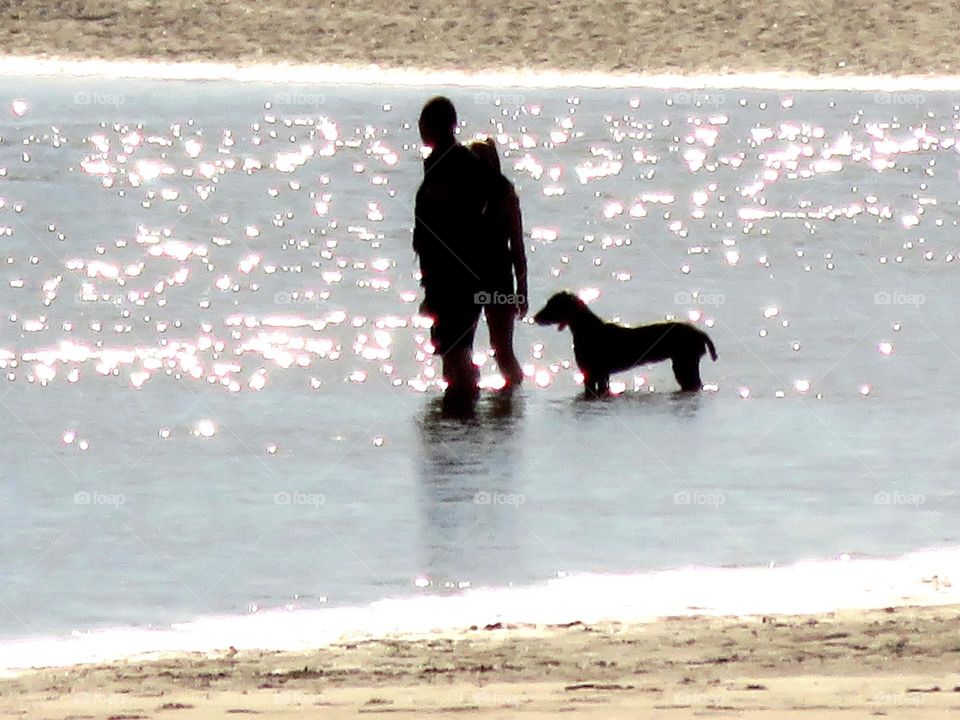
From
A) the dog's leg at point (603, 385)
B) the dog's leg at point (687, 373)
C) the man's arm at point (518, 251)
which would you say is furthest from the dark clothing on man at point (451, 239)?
the dog's leg at point (687, 373)

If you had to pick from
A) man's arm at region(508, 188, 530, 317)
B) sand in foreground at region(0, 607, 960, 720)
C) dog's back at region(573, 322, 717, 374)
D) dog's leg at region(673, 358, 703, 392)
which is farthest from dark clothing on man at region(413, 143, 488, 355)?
sand in foreground at region(0, 607, 960, 720)

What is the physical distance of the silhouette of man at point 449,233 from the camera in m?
12.4

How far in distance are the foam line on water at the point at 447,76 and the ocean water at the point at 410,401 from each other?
56.1 ft

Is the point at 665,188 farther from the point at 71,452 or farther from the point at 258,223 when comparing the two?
the point at 71,452

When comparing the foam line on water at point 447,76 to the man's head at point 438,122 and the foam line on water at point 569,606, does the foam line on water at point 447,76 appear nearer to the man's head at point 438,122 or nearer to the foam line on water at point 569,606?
the man's head at point 438,122

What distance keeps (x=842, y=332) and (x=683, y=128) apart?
21.1m

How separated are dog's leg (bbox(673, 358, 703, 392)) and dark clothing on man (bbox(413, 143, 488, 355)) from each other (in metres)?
1.22

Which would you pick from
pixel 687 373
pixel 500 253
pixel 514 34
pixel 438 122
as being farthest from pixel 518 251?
pixel 514 34

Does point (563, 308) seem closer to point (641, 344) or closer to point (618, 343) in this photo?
point (618, 343)

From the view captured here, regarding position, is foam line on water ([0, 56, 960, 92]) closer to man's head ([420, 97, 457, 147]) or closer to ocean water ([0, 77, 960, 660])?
ocean water ([0, 77, 960, 660])

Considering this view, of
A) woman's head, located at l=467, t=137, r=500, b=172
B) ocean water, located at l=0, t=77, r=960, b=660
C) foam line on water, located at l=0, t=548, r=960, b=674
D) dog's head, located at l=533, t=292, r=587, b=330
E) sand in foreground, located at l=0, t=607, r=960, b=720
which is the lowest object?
ocean water, located at l=0, t=77, r=960, b=660

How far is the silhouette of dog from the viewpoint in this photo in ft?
42.3

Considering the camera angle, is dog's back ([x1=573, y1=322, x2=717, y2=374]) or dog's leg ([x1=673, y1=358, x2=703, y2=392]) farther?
dog's leg ([x1=673, y1=358, x2=703, y2=392])

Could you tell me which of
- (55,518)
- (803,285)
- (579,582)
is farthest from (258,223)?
(579,582)
